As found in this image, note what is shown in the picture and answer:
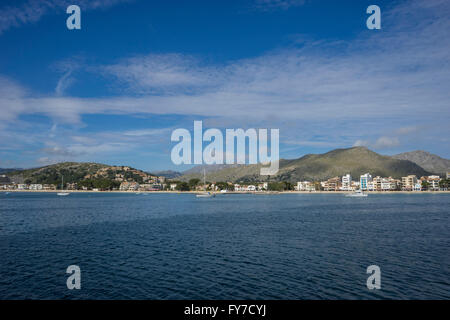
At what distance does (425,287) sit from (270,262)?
547 inches

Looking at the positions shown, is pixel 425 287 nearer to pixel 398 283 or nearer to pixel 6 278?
pixel 398 283

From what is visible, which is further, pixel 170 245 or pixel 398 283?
pixel 170 245

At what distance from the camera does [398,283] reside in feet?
84.4

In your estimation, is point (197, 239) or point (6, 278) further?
point (197, 239)

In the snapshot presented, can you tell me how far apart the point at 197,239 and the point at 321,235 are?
19.9 metres

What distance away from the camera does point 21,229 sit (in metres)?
58.3

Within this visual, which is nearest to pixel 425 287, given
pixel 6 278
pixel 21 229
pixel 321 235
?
pixel 321 235

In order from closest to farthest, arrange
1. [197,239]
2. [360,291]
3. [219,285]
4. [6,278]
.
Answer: [360,291], [219,285], [6,278], [197,239]

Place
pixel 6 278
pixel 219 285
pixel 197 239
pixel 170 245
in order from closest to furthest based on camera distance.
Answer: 1. pixel 219 285
2. pixel 6 278
3. pixel 170 245
4. pixel 197 239

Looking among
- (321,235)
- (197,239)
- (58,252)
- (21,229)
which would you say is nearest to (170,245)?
(197,239)
